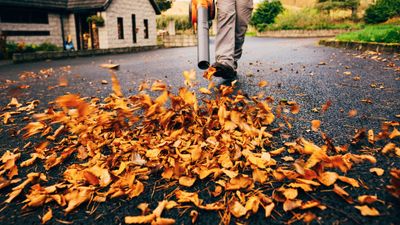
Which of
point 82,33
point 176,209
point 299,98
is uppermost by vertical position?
point 82,33

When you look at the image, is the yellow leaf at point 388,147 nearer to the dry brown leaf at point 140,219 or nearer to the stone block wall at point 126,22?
the dry brown leaf at point 140,219

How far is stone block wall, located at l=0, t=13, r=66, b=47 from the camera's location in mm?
15414

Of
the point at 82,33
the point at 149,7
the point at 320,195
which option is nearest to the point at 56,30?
the point at 82,33

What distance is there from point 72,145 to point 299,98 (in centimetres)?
186

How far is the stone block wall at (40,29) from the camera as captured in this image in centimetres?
1541

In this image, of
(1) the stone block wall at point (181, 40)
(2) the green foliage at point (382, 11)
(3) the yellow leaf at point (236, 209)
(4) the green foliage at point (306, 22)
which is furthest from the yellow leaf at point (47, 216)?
(4) the green foliage at point (306, 22)

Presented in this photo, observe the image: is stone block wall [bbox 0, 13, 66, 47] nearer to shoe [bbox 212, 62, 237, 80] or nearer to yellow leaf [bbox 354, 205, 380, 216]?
shoe [bbox 212, 62, 237, 80]

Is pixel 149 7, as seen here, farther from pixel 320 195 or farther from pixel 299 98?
pixel 320 195

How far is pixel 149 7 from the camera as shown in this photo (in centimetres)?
2222

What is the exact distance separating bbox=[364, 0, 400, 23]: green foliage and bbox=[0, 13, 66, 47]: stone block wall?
→ 23427 millimetres

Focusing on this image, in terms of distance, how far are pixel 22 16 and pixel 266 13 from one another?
26.0 m

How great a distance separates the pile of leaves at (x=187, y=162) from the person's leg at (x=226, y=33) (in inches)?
49.6

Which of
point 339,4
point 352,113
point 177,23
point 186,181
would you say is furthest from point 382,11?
point 186,181

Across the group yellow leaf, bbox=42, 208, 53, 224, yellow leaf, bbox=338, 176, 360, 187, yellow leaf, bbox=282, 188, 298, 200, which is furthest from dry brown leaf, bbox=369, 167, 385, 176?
yellow leaf, bbox=42, 208, 53, 224
